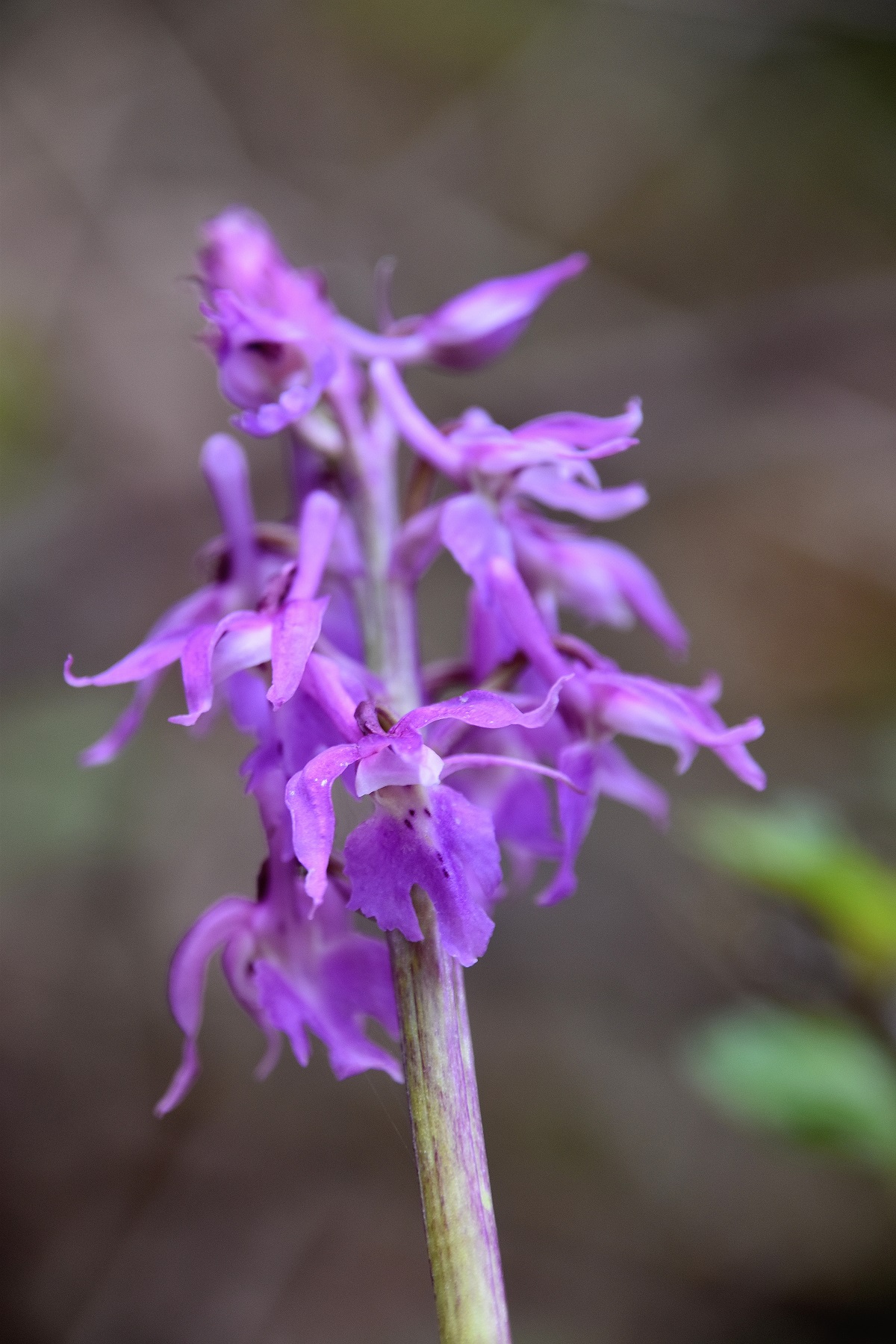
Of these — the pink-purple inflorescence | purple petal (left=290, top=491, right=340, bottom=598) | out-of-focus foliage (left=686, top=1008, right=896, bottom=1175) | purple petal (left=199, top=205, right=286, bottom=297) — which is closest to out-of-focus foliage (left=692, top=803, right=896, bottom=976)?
out-of-focus foliage (left=686, top=1008, right=896, bottom=1175)

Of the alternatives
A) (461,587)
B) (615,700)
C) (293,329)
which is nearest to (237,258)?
(293,329)

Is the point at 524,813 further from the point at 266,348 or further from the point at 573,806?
the point at 266,348

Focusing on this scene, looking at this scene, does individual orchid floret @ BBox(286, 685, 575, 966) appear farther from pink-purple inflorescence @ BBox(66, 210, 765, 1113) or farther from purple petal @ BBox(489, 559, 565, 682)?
purple petal @ BBox(489, 559, 565, 682)

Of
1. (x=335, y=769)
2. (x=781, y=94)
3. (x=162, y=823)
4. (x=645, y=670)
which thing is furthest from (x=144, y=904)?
(x=781, y=94)

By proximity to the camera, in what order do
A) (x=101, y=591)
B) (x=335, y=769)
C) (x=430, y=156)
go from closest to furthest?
(x=335, y=769) → (x=101, y=591) → (x=430, y=156)

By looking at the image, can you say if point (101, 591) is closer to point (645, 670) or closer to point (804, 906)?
point (645, 670)
